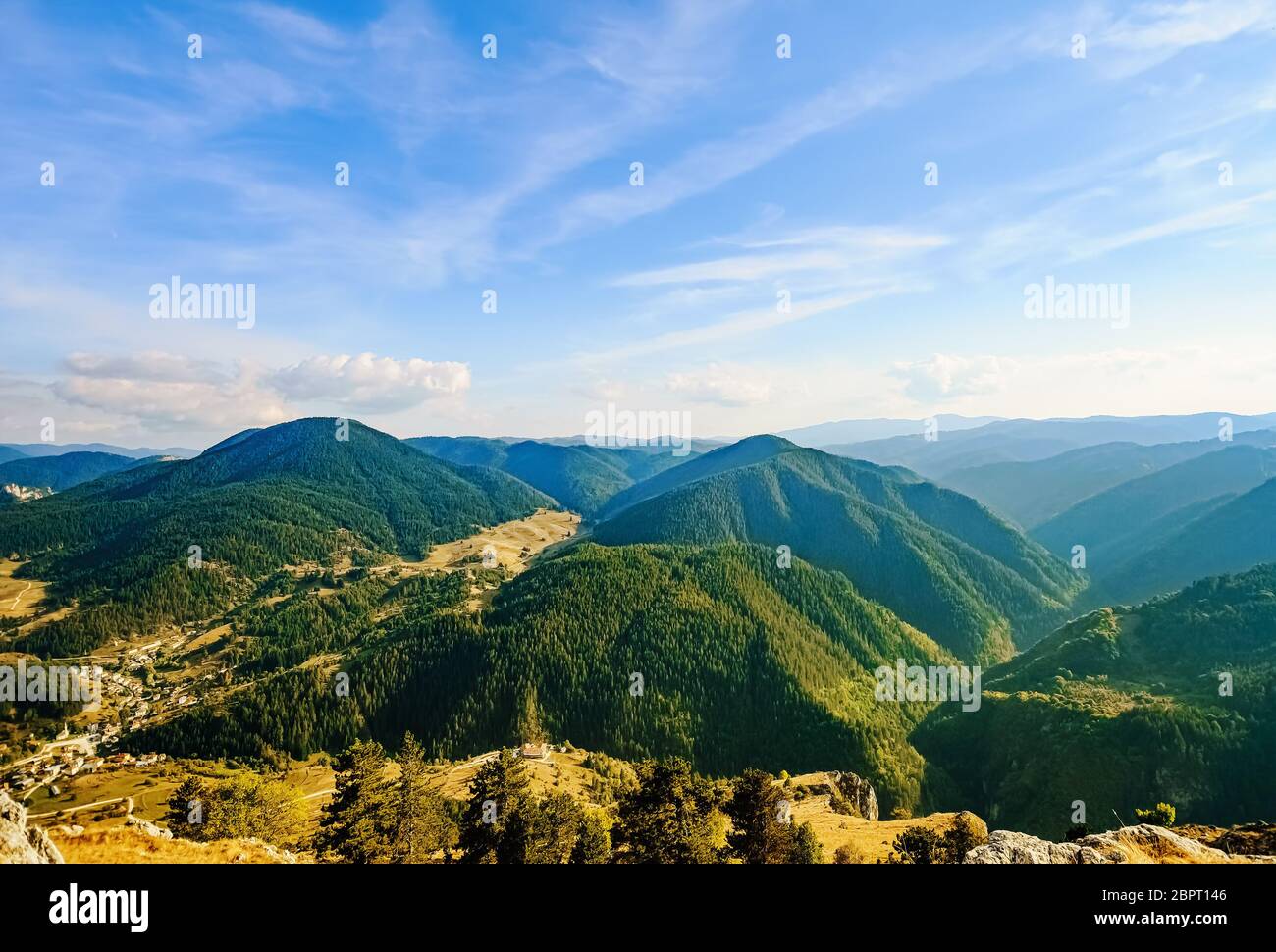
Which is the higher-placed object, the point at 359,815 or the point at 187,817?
the point at 359,815

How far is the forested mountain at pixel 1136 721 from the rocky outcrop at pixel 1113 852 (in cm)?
9070

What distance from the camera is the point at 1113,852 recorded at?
3103 centimetres

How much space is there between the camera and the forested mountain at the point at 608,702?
150 meters

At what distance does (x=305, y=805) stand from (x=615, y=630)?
336 ft

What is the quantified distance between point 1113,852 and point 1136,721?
376 feet

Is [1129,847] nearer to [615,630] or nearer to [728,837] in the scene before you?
[728,837]

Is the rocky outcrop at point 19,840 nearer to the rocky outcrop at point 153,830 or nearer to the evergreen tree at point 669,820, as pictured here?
the rocky outcrop at point 153,830

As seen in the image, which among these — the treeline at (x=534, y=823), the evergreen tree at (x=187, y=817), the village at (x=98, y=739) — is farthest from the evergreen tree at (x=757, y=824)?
the village at (x=98, y=739)

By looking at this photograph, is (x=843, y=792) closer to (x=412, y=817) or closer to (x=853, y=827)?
(x=853, y=827)

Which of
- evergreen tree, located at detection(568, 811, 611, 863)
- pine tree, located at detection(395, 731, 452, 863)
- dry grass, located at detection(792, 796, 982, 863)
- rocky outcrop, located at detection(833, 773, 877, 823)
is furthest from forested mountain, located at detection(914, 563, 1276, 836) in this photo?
pine tree, located at detection(395, 731, 452, 863)

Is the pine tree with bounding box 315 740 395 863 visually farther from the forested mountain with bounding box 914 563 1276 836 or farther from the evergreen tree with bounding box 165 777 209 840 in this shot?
the forested mountain with bounding box 914 563 1276 836

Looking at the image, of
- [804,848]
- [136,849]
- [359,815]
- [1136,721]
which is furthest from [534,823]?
[1136,721]
